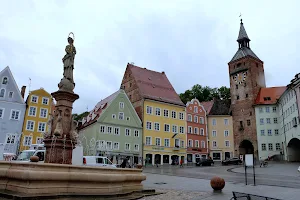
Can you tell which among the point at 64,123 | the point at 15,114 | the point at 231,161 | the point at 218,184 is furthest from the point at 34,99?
the point at 218,184

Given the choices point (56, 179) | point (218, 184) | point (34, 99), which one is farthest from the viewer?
point (34, 99)

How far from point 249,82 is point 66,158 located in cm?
5888

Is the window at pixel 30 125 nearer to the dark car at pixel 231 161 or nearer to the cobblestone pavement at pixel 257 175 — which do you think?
the cobblestone pavement at pixel 257 175

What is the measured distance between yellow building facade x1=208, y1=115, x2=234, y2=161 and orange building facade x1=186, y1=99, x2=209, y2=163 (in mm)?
2977

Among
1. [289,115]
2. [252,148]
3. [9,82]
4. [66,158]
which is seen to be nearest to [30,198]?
[66,158]

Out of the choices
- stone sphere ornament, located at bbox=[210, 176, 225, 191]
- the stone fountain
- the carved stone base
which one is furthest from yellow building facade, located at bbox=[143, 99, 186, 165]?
the stone fountain

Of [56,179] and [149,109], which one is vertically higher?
[149,109]

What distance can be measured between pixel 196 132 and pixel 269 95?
1966 cm

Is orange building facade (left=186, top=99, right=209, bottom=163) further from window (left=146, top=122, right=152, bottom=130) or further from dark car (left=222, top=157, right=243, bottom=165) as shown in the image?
dark car (left=222, top=157, right=243, bottom=165)

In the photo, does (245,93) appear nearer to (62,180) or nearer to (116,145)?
(116,145)

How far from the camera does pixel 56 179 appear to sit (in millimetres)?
9109

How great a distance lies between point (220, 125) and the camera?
64.2m

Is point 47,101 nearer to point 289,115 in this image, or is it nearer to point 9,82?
point 9,82

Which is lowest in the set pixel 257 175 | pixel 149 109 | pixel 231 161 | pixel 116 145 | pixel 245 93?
pixel 257 175
